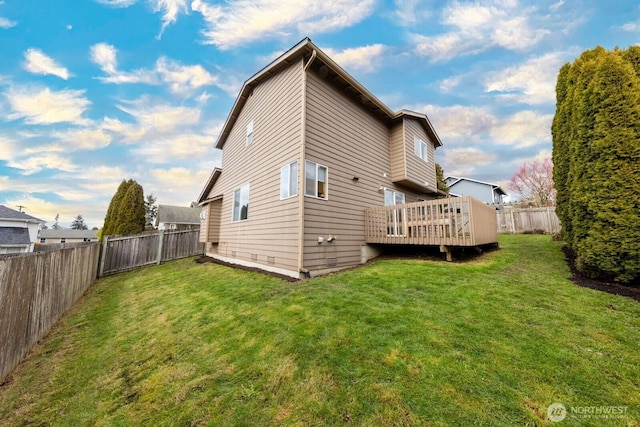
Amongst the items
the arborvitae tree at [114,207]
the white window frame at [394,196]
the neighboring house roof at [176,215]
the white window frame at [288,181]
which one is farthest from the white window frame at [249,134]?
the neighboring house roof at [176,215]

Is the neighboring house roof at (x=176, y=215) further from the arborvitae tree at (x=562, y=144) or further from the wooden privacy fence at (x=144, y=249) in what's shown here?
the arborvitae tree at (x=562, y=144)

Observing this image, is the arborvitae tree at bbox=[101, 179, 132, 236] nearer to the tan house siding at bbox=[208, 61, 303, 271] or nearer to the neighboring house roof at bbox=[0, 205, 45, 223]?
the neighboring house roof at bbox=[0, 205, 45, 223]

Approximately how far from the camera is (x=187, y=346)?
3631 mm

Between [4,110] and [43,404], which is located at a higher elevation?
[4,110]

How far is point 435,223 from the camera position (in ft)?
22.1

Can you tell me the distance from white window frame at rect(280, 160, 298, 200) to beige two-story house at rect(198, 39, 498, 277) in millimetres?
32

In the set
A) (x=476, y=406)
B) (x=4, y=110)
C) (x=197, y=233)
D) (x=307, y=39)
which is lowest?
(x=476, y=406)

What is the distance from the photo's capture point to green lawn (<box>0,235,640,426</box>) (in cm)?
210

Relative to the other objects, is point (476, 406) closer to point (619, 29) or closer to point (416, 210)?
point (416, 210)

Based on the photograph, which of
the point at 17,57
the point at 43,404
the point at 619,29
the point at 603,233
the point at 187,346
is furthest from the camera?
the point at 17,57

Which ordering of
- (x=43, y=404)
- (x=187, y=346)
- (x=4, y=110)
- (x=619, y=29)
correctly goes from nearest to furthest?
(x=43, y=404), (x=187, y=346), (x=619, y=29), (x=4, y=110)

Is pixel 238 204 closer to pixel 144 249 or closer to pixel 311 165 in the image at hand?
pixel 311 165

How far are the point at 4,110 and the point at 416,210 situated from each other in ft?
50.7

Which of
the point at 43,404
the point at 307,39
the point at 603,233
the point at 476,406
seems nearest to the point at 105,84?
the point at 307,39
